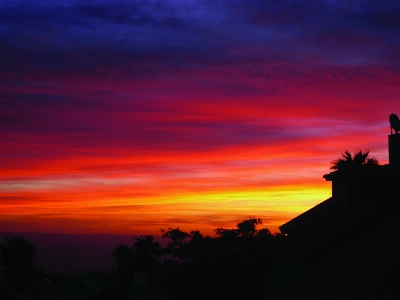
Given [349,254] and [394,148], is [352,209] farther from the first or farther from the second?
[394,148]

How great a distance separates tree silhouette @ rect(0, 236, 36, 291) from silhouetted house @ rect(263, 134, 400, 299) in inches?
1827

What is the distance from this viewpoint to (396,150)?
32.8 m

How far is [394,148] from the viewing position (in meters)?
32.9

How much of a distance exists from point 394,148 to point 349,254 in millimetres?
8541

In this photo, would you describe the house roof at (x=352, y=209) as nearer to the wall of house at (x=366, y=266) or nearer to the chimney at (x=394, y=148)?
the wall of house at (x=366, y=266)

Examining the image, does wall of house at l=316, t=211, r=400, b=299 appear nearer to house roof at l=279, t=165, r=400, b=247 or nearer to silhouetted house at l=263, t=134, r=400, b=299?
silhouetted house at l=263, t=134, r=400, b=299

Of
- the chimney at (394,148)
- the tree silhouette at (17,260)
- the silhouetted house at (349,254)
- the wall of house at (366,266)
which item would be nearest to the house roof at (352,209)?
the silhouetted house at (349,254)

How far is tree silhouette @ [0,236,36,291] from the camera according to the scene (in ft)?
225

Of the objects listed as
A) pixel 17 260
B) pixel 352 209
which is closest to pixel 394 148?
pixel 352 209

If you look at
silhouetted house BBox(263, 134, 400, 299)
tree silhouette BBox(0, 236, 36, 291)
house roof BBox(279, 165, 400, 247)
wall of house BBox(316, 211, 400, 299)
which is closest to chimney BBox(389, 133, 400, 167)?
house roof BBox(279, 165, 400, 247)

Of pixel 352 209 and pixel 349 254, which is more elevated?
pixel 352 209

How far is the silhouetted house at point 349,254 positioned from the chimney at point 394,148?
3.85 metres

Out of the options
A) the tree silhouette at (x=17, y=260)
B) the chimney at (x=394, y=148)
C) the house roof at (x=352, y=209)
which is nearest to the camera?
the house roof at (x=352, y=209)

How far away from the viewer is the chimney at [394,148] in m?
32.7
